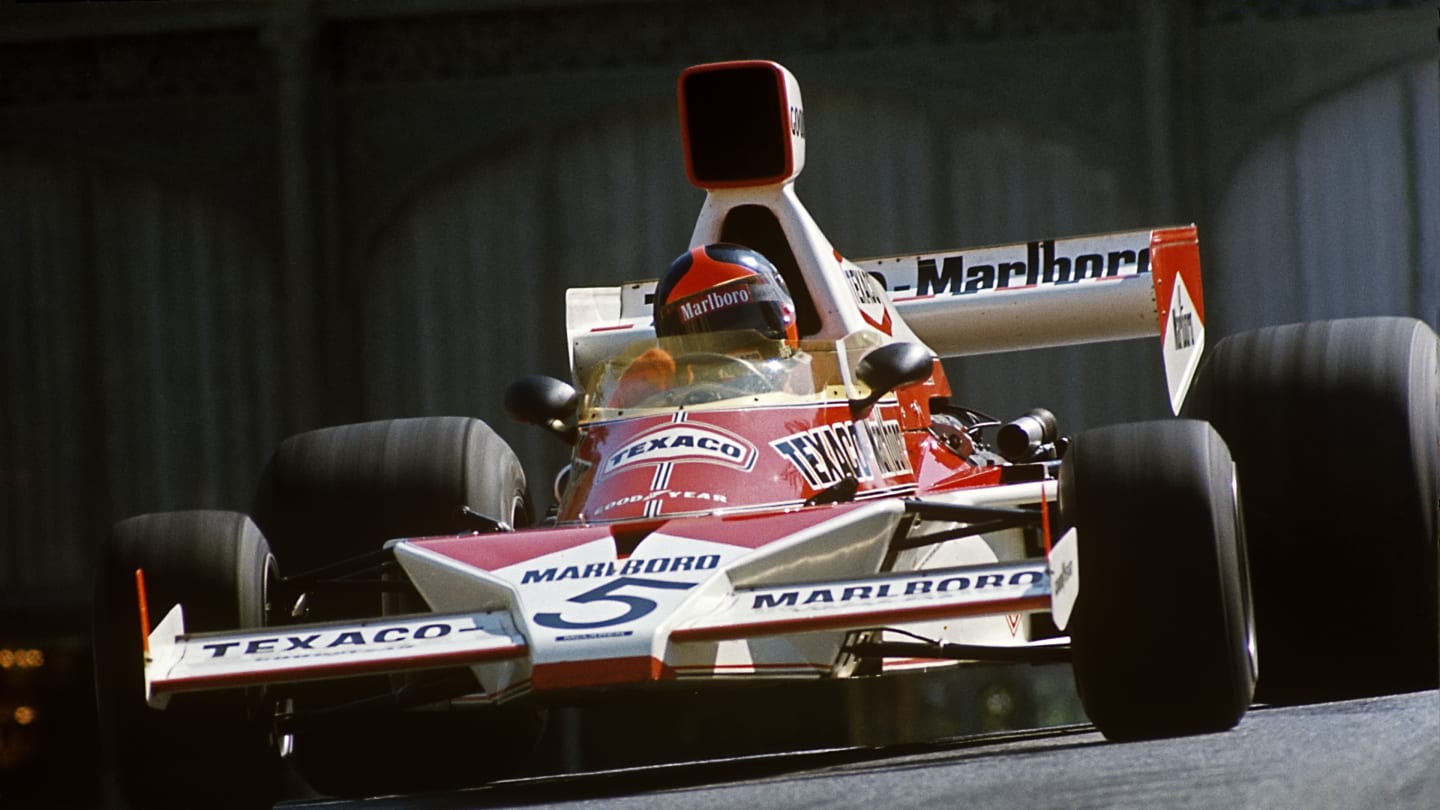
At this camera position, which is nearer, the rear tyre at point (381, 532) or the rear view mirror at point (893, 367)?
the rear view mirror at point (893, 367)

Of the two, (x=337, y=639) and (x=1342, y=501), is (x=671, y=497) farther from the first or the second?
(x=1342, y=501)

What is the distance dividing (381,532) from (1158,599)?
105 inches

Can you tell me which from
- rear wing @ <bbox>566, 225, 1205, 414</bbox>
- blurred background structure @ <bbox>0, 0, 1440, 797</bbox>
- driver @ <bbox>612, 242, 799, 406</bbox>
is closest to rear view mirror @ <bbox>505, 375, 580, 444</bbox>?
driver @ <bbox>612, 242, 799, 406</bbox>

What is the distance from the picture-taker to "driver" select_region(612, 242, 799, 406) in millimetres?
6676

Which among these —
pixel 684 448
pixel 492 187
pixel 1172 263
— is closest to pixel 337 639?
pixel 684 448

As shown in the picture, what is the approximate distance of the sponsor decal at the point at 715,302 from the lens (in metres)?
6.75

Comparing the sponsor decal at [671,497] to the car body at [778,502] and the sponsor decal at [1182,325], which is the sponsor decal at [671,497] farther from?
the sponsor decal at [1182,325]

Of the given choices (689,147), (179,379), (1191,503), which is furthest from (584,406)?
(179,379)

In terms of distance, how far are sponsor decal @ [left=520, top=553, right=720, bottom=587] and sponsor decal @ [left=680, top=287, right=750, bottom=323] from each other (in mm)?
1440

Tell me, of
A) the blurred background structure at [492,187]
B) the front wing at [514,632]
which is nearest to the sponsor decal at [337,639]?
the front wing at [514,632]

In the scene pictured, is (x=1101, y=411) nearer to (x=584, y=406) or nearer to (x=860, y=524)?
(x=584, y=406)

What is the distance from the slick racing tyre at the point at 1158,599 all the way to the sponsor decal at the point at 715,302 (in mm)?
1746

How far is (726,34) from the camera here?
1370cm

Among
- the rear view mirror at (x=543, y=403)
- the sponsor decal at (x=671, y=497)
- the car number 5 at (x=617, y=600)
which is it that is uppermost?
the rear view mirror at (x=543, y=403)
